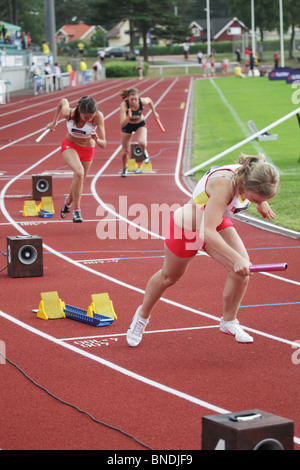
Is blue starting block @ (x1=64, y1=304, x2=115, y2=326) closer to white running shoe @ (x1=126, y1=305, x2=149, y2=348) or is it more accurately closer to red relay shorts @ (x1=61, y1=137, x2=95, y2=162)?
white running shoe @ (x1=126, y1=305, x2=149, y2=348)

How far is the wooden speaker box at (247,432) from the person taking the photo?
3830 millimetres

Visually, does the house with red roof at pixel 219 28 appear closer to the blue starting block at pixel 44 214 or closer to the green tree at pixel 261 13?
the green tree at pixel 261 13

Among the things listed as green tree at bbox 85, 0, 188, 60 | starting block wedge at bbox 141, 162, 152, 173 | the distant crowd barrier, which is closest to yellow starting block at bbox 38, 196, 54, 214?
starting block wedge at bbox 141, 162, 152, 173

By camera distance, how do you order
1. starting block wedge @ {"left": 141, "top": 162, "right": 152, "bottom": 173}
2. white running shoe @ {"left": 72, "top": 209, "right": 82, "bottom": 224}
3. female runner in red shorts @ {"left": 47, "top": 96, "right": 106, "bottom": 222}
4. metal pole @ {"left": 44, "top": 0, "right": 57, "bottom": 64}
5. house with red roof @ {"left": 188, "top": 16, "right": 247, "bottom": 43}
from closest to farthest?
female runner in red shorts @ {"left": 47, "top": 96, "right": 106, "bottom": 222} < white running shoe @ {"left": 72, "top": 209, "right": 82, "bottom": 224} < starting block wedge @ {"left": 141, "top": 162, "right": 152, "bottom": 173} < metal pole @ {"left": 44, "top": 0, "right": 57, "bottom": 64} < house with red roof @ {"left": 188, "top": 16, "right": 247, "bottom": 43}

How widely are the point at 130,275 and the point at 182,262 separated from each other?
130 inches

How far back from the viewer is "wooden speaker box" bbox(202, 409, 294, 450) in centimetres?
383

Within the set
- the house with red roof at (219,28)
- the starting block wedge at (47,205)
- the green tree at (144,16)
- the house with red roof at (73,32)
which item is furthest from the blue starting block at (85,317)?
the house with red roof at (73,32)

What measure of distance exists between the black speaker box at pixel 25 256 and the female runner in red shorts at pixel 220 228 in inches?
109

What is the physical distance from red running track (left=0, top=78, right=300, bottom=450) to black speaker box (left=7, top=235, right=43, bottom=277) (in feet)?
0.37

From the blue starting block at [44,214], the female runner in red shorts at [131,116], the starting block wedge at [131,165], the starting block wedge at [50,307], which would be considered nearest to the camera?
the starting block wedge at [50,307]

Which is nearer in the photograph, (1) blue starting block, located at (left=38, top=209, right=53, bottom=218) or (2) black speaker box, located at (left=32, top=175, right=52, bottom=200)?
(1) blue starting block, located at (left=38, top=209, right=53, bottom=218)

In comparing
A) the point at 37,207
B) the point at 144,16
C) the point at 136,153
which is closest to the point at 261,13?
the point at 144,16

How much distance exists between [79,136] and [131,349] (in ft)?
17.8

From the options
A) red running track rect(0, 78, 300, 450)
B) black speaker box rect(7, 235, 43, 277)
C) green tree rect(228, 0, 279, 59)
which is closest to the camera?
red running track rect(0, 78, 300, 450)
